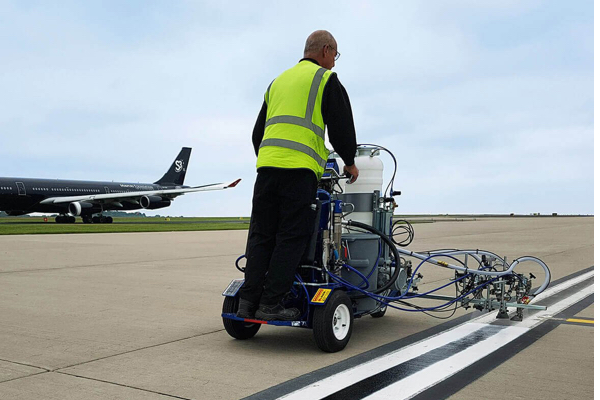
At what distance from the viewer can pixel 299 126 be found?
12.8 ft

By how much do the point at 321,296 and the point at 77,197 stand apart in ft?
113

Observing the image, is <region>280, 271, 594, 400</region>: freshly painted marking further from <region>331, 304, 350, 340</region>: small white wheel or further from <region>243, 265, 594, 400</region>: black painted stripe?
<region>331, 304, 350, 340</region>: small white wheel

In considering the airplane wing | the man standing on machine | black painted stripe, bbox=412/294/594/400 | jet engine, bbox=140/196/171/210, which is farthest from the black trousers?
jet engine, bbox=140/196/171/210

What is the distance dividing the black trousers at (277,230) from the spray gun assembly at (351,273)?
13 cm

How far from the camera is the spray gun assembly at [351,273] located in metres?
3.91

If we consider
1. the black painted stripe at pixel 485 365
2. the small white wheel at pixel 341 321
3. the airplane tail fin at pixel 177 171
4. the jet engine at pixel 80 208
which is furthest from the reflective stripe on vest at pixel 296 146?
the airplane tail fin at pixel 177 171

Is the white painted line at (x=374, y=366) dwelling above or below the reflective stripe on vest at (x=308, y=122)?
below

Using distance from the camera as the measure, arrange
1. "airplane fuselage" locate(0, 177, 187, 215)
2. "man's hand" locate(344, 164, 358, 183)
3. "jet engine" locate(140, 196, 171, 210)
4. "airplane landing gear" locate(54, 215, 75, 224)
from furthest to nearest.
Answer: "jet engine" locate(140, 196, 171, 210) < "airplane landing gear" locate(54, 215, 75, 224) < "airplane fuselage" locate(0, 177, 187, 215) < "man's hand" locate(344, 164, 358, 183)

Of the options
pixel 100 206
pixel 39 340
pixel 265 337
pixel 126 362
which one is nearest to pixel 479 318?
pixel 265 337

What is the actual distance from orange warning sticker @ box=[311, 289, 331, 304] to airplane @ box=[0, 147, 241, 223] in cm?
3211

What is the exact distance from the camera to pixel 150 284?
727 cm

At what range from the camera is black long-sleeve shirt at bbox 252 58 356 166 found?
12.8 ft

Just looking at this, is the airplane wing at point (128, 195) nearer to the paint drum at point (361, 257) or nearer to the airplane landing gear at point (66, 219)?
the airplane landing gear at point (66, 219)

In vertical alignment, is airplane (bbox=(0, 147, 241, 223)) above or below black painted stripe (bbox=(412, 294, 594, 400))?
above
